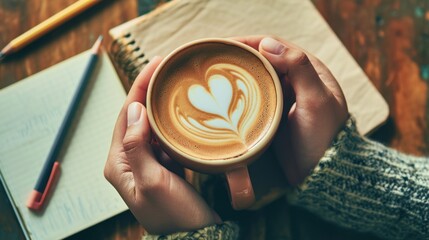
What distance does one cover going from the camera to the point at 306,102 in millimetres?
727

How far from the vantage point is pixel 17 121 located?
88 centimetres

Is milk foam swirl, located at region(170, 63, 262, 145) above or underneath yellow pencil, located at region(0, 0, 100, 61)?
underneath

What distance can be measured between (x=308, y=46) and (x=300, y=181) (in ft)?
0.91

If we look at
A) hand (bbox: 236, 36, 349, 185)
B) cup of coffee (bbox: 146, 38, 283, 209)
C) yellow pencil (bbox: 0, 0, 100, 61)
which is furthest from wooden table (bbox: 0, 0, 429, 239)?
cup of coffee (bbox: 146, 38, 283, 209)

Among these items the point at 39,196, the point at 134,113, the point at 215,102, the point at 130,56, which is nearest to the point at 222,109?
the point at 215,102

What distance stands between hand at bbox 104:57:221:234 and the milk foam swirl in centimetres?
7

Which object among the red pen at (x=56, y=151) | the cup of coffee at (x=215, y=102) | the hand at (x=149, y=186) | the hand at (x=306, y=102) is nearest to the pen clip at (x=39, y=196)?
the red pen at (x=56, y=151)

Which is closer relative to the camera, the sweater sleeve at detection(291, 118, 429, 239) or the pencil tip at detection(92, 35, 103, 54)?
the sweater sleeve at detection(291, 118, 429, 239)

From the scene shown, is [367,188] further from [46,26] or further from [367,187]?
[46,26]

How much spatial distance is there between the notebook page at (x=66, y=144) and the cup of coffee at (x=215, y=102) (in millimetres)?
231

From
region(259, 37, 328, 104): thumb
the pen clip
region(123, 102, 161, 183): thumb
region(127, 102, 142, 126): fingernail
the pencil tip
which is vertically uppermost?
the pencil tip

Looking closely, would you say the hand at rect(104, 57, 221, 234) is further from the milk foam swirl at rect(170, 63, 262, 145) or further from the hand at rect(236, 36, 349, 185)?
the hand at rect(236, 36, 349, 185)

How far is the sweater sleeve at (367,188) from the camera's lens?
0.75m

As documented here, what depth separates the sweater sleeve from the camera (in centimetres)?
75
